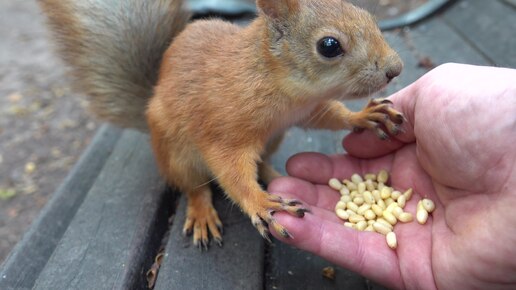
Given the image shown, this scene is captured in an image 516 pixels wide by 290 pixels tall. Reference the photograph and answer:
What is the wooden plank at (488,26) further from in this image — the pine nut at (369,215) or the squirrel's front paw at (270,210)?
the squirrel's front paw at (270,210)

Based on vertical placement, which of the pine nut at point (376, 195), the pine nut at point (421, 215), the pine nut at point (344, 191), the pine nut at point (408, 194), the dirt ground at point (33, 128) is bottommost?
the dirt ground at point (33, 128)

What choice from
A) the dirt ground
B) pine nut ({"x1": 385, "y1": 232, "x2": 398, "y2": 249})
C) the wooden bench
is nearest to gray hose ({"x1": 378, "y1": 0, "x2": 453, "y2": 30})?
the dirt ground

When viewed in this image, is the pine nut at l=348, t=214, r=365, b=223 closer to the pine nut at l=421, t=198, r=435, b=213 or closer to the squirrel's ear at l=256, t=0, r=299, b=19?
the pine nut at l=421, t=198, r=435, b=213

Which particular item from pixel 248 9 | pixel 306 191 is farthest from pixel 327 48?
pixel 248 9

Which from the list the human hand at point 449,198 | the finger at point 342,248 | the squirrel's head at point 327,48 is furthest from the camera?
the squirrel's head at point 327,48

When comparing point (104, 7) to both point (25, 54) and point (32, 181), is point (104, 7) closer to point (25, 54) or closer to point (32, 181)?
point (32, 181)

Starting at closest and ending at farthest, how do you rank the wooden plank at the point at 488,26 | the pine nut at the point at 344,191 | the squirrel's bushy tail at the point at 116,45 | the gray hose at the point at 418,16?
the pine nut at the point at 344,191
the squirrel's bushy tail at the point at 116,45
the wooden plank at the point at 488,26
the gray hose at the point at 418,16

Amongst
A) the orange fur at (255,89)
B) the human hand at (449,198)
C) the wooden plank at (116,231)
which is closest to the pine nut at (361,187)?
the human hand at (449,198)
